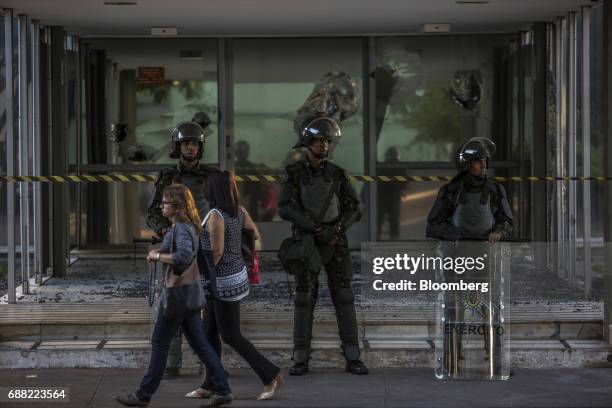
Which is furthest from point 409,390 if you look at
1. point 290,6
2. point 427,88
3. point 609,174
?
point 427,88

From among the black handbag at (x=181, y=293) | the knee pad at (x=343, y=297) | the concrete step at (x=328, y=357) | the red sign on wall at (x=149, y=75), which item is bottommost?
the concrete step at (x=328, y=357)

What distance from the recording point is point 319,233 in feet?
30.8

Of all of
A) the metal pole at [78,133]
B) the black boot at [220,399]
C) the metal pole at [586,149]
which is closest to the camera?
the black boot at [220,399]

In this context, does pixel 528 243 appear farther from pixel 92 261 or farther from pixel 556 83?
pixel 92 261

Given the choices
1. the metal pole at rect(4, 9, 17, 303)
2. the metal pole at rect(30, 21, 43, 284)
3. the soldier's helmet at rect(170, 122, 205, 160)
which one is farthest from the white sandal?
the metal pole at rect(30, 21, 43, 284)

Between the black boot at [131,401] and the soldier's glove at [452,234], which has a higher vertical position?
the soldier's glove at [452,234]

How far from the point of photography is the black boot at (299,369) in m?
9.52

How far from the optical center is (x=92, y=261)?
14297 millimetres

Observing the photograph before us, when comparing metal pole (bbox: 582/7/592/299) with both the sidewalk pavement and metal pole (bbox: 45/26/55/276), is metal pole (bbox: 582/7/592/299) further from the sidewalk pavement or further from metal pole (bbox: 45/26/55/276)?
metal pole (bbox: 45/26/55/276)

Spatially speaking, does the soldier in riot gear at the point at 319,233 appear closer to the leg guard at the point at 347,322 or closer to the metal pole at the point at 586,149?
the leg guard at the point at 347,322

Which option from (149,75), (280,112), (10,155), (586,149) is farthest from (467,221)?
(149,75)

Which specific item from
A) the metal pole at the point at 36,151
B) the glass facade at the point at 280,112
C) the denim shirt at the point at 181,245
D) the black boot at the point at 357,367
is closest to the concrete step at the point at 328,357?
the black boot at the point at 357,367

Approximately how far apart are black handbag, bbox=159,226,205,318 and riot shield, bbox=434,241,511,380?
208 centimetres

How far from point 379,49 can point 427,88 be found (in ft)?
2.29
